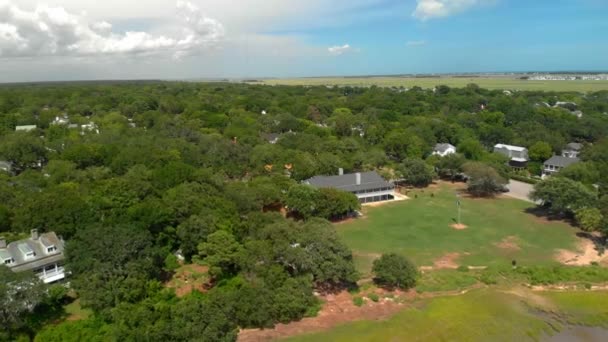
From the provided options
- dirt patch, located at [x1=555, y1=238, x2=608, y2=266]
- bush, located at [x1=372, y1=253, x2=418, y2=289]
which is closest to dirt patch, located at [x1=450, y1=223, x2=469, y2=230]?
dirt patch, located at [x1=555, y1=238, x2=608, y2=266]

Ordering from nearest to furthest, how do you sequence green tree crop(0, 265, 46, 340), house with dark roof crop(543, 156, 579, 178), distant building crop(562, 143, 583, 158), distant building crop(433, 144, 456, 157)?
green tree crop(0, 265, 46, 340) < house with dark roof crop(543, 156, 579, 178) < distant building crop(562, 143, 583, 158) < distant building crop(433, 144, 456, 157)

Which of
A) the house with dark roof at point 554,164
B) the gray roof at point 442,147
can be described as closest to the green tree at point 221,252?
the gray roof at point 442,147

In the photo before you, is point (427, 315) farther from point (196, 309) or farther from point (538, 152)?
point (538, 152)

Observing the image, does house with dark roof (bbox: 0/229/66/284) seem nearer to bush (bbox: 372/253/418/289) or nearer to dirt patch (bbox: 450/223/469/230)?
bush (bbox: 372/253/418/289)

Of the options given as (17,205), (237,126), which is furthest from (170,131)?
(17,205)

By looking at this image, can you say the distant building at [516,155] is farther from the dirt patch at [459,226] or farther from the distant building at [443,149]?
the dirt patch at [459,226]

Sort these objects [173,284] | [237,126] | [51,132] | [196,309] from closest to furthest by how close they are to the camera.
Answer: [196,309]
[173,284]
[51,132]
[237,126]
